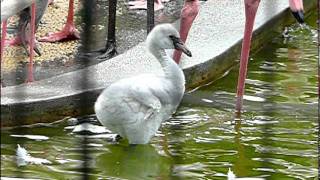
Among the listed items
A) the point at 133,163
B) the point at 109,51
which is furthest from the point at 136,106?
the point at 109,51

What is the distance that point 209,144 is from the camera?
3.62m

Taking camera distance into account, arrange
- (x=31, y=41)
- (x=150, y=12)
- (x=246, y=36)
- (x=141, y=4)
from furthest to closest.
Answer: (x=141, y=4) → (x=150, y=12) → (x=31, y=41) → (x=246, y=36)

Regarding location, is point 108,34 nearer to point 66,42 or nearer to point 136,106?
→ point 66,42

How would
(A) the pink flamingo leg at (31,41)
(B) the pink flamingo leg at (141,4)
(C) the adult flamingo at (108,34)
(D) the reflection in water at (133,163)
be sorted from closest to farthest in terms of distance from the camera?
1. (D) the reflection in water at (133,163)
2. (A) the pink flamingo leg at (31,41)
3. (C) the adult flamingo at (108,34)
4. (B) the pink flamingo leg at (141,4)

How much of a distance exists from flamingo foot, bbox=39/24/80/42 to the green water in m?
0.94

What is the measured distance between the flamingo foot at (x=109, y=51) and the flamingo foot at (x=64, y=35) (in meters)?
0.28

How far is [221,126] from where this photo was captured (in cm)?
386

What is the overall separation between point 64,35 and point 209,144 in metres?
1.67

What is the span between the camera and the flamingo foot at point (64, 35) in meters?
5.08

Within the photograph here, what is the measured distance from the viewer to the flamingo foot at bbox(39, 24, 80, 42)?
5082 mm

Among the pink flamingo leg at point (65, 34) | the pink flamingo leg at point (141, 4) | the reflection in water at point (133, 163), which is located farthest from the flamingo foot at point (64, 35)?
the reflection in water at point (133, 163)

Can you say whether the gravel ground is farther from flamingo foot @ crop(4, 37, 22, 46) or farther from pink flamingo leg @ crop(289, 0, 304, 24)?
pink flamingo leg @ crop(289, 0, 304, 24)

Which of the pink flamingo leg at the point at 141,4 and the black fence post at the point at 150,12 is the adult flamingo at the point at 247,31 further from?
the pink flamingo leg at the point at 141,4

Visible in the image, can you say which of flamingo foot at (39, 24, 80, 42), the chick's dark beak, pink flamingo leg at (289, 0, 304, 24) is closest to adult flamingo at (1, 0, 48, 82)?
flamingo foot at (39, 24, 80, 42)
